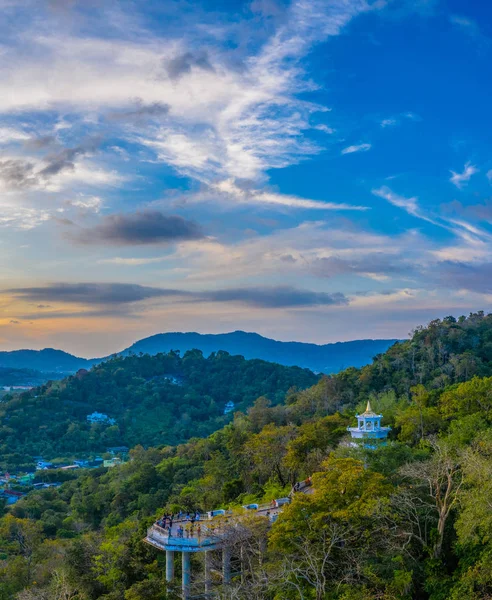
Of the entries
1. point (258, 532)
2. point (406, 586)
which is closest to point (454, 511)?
point (406, 586)

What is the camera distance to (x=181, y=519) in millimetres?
23000

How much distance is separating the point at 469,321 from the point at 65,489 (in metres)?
41.2

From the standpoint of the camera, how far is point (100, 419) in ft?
336

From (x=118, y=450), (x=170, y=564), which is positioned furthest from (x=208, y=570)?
(x=118, y=450)

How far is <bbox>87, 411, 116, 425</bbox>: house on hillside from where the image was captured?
10119cm

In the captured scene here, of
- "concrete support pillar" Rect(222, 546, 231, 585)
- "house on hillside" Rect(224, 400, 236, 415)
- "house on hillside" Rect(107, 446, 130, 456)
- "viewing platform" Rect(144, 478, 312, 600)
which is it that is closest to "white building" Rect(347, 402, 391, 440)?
"viewing platform" Rect(144, 478, 312, 600)

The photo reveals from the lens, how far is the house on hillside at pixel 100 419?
332 ft

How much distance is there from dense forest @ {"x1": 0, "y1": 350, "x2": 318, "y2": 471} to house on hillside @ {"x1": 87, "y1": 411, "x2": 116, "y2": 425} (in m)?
0.65

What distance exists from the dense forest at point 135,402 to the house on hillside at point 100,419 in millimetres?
652

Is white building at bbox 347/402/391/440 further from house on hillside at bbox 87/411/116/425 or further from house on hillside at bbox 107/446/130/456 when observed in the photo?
house on hillside at bbox 87/411/116/425

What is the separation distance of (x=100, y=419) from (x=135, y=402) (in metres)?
10.1

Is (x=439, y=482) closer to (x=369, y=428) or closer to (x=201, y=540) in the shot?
(x=201, y=540)

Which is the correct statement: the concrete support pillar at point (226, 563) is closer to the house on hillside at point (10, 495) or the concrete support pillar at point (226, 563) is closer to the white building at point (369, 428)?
the white building at point (369, 428)

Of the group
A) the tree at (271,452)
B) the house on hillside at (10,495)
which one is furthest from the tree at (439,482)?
the house on hillside at (10,495)
